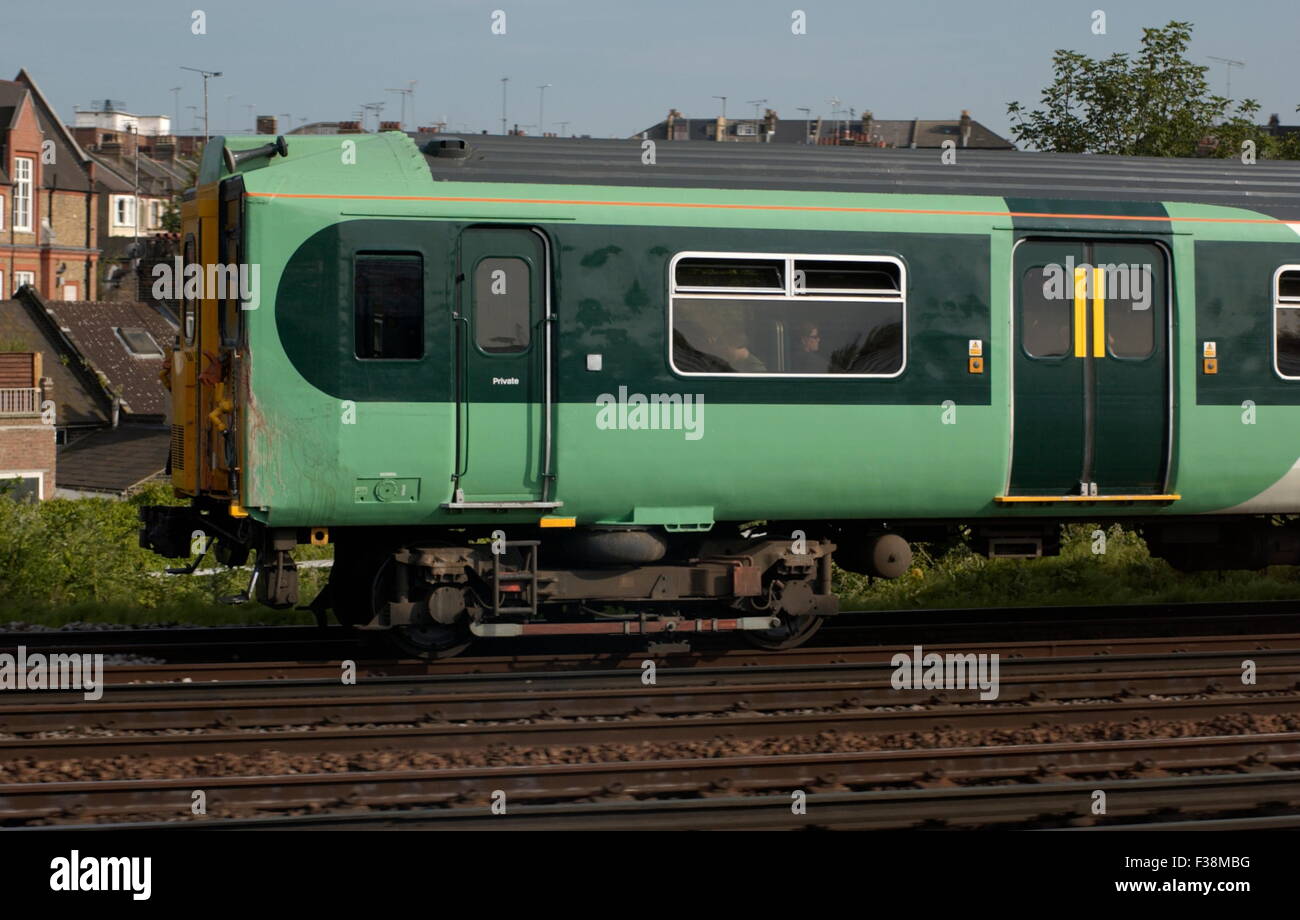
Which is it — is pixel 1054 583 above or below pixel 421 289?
below

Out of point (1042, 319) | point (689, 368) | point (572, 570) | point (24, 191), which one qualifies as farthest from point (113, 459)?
point (1042, 319)

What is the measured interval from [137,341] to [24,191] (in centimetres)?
1339

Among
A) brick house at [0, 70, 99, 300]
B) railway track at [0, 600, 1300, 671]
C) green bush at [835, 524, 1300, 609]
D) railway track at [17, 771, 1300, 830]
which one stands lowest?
railway track at [17, 771, 1300, 830]

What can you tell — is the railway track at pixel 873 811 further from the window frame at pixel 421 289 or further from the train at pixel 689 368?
the window frame at pixel 421 289

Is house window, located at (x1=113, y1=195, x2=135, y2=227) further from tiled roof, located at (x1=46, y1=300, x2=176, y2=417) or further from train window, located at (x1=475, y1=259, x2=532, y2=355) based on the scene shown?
train window, located at (x1=475, y1=259, x2=532, y2=355)

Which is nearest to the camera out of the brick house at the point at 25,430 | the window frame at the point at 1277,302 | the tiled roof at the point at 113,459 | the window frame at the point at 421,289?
the window frame at the point at 421,289

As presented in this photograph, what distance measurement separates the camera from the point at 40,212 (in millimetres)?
64188

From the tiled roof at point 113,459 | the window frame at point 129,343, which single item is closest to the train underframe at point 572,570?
the tiled roof at point 113,459

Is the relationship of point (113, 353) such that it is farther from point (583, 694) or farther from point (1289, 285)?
point (1289, 285)

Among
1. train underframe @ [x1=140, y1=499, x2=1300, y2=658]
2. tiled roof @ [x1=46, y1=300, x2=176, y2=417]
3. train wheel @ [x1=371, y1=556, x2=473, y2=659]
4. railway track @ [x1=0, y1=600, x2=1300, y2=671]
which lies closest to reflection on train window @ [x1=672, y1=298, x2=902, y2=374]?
train underframe @ [x1=140, y1=499, x2=1300, y2=658]

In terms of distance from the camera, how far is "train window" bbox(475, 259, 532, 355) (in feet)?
33.4

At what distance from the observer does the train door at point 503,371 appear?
33.3ft

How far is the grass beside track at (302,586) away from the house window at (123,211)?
64.6 meters

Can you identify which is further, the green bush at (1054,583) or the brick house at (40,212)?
the brick house at (40,212)
